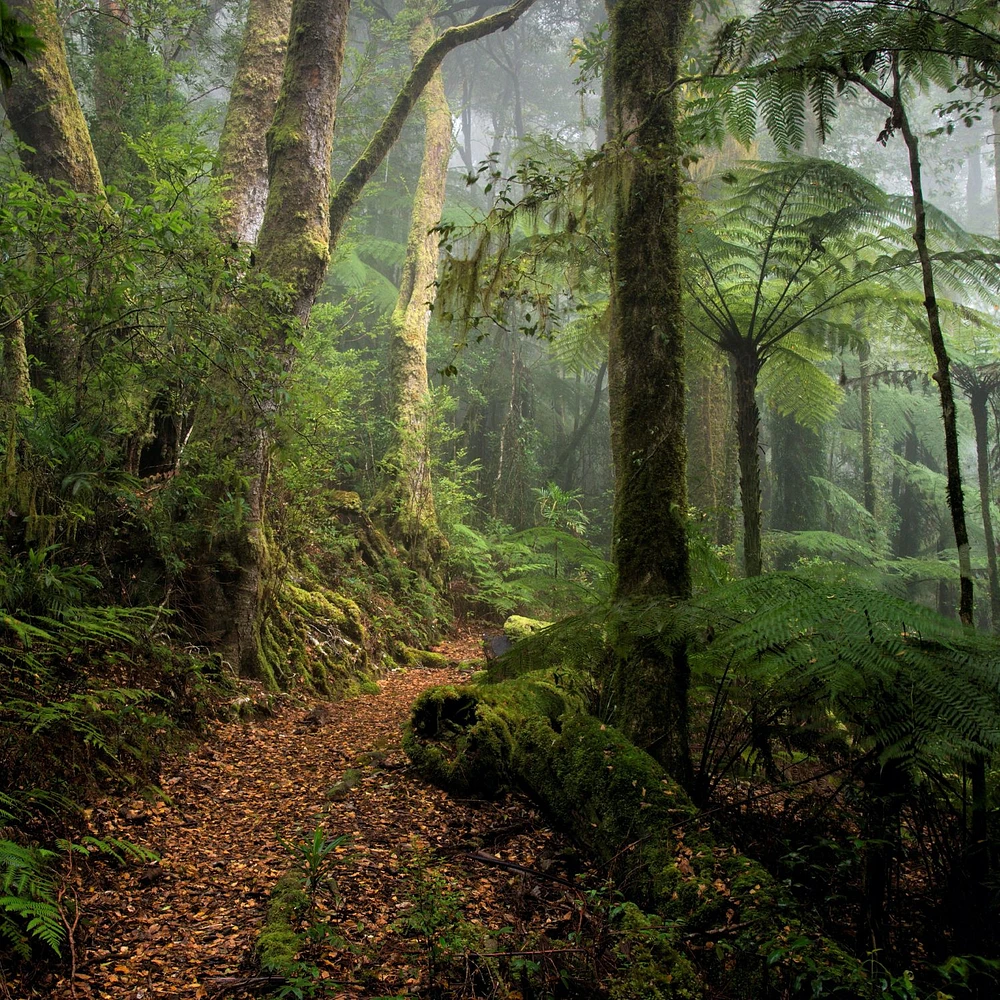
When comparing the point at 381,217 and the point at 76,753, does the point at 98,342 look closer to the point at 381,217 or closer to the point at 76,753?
the point at 76,753

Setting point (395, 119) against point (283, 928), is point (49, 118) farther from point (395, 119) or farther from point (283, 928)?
point (283, 928)

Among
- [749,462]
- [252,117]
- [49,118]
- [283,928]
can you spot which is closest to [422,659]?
[749,462]

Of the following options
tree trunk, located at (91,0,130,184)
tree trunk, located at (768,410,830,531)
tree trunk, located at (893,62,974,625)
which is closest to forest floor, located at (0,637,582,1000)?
tree trunk, located at (893,62,974,625)

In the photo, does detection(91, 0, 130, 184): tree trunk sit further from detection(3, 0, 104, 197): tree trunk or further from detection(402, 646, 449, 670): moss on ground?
detection(402, 646, 449, 670): moss on ground

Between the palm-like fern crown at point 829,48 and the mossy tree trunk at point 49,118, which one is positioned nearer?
the palm-like fern crown at point 829,48

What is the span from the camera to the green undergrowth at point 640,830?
6.59ft

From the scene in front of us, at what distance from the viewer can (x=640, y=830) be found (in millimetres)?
2752

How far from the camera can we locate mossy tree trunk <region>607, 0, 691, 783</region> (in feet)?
11.3

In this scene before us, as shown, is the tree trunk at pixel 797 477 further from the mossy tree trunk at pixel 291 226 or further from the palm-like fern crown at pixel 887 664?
the palm-like fern crown at pixel 887 664

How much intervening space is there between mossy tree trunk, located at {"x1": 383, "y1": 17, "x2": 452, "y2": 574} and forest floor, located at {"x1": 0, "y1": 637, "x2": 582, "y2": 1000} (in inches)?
232

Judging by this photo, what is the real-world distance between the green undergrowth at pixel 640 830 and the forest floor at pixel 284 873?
7.9 inches

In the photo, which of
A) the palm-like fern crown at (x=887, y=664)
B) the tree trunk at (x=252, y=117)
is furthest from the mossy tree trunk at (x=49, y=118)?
the palm-like fern crown at (x=887, y=664)

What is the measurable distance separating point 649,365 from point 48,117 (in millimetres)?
5830

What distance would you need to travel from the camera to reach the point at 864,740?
2354 mm
